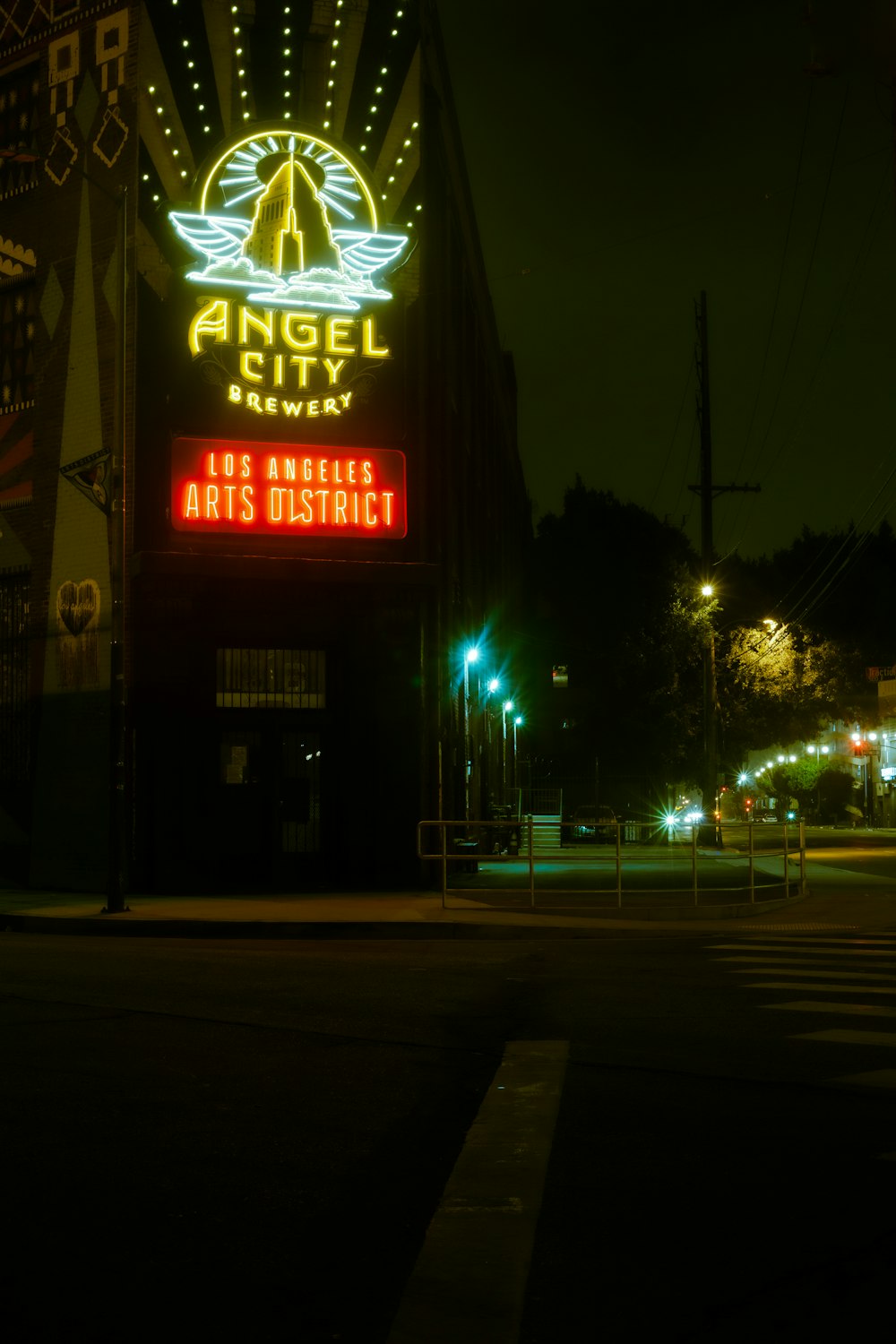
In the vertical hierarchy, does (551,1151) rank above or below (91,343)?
below

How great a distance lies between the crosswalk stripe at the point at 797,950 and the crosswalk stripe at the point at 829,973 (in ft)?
2.82

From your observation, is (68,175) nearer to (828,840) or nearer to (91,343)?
(91,343)

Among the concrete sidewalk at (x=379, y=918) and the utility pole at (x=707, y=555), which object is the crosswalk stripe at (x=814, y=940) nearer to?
the concrete sidewalk at (x=379, y=918)

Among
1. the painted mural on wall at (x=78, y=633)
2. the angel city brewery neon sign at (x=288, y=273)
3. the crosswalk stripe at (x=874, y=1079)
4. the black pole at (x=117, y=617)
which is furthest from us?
the painted mural on wall at (x=78, y=633)

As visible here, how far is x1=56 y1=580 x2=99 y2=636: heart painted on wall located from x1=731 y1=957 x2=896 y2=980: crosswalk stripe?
43.0 feet

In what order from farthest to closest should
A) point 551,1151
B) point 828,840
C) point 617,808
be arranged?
point 828,840, point 617,808, point 551,1151

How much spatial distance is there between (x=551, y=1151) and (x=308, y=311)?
17.9 m

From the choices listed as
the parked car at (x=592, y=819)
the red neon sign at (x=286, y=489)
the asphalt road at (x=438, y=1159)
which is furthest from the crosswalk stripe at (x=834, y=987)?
the parked car at (x=592, y=819)

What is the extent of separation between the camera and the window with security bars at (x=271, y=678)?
21.9 m

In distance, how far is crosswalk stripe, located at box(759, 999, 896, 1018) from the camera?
984 cm

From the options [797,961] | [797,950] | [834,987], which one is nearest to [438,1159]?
[834,987]

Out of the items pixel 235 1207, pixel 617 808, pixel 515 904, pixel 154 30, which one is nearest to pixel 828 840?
pixel 617 808

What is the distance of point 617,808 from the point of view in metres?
41.3

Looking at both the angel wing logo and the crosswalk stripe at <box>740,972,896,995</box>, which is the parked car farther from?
the crosswalk stripe at <box>740,972,896,995</box>
